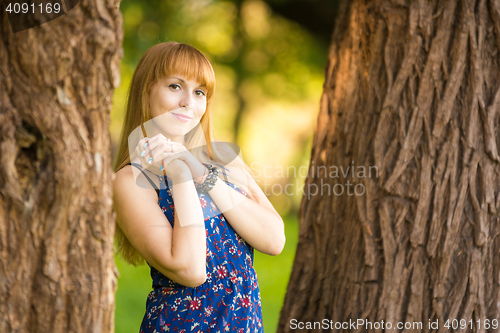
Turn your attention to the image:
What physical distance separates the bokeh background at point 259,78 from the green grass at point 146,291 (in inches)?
0.4

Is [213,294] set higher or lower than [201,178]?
lower

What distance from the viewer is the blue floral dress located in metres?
1.54

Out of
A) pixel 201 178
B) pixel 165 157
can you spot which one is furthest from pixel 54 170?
pixel 201 178

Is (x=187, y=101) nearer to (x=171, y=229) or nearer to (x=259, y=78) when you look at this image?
(x=171, y=229)

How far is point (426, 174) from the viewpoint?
2066 mm

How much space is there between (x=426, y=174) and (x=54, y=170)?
1.65 m

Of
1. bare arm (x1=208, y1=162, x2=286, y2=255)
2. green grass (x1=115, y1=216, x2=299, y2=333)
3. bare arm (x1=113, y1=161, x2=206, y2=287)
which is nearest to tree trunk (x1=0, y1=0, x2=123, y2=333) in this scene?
bare arm (x1=113, y1=161, x2=206, y2=287)

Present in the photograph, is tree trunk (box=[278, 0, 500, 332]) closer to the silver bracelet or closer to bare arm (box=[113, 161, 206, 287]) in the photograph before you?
the silver bracelet

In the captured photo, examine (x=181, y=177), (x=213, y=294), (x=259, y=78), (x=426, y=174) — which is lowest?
(x=213, y=294)

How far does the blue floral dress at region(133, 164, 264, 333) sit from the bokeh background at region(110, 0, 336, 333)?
284 cm

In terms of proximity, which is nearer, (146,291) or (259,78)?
(146,291)

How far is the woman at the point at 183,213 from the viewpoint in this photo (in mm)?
1432

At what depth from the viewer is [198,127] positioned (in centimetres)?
185

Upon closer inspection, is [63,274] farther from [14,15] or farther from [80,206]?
[14,15]
